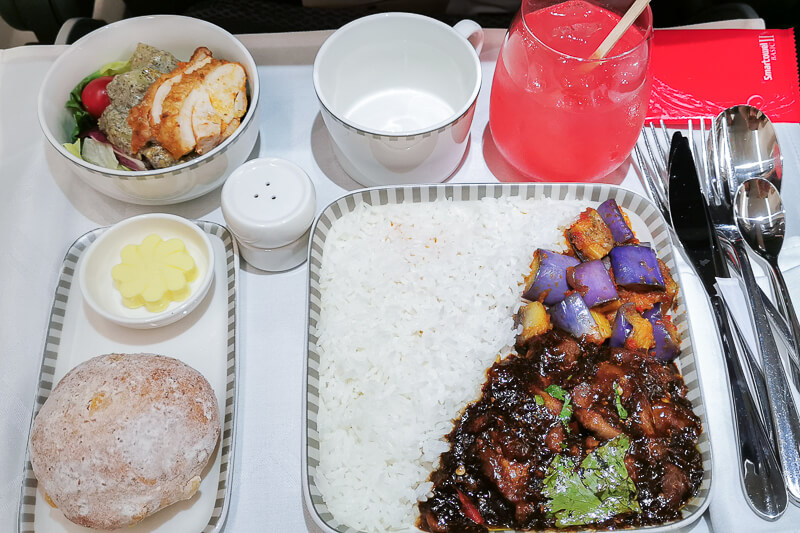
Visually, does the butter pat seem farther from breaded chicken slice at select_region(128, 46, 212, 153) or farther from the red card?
the red card

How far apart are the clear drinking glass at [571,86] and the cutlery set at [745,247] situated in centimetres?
21

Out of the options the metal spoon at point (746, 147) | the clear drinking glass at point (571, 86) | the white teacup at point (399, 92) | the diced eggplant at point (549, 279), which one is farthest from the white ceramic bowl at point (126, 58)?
the metal spoon at point (746, 147)

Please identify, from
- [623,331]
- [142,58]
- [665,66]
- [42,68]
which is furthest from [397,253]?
[42,68]

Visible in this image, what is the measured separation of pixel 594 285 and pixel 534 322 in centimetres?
18

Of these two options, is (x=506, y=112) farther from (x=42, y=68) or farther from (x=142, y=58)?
(x=42, y=68)

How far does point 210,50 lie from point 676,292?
1443mm

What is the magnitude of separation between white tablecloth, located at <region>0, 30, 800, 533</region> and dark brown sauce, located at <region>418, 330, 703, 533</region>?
0.14 meters

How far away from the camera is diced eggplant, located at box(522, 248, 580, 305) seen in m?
1.53

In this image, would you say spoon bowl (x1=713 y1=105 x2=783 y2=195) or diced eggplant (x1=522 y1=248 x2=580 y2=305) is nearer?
diced eggplant (x1=522 y1=248 x2=580 y2=305)

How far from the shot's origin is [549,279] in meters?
1.53

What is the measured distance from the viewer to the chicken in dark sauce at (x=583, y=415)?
1291 millimetres

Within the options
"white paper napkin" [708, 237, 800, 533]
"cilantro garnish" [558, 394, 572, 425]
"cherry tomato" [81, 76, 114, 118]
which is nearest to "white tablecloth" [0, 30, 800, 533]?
"white paper napkin" [708, 237, 800, 533]

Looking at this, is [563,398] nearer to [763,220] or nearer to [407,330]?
[407,330]

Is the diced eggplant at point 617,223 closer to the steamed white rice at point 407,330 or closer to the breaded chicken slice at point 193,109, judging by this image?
the steamed white rice at point 407,330
